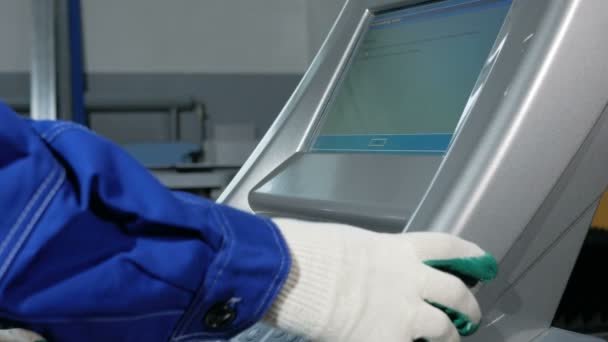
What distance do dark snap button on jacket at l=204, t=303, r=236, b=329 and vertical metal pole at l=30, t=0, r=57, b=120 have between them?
2764 millimetres

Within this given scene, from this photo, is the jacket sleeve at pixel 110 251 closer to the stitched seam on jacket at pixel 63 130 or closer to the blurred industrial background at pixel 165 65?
the stitched seam on jacket at pixel 63 130

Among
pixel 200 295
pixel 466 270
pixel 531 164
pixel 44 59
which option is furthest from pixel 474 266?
pixel 44 59

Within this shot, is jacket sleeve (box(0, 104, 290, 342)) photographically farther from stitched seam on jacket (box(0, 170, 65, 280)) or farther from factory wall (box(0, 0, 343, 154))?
factory wall (box(0, 0, 343, 154))

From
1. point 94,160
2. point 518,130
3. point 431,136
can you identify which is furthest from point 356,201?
point 94,160

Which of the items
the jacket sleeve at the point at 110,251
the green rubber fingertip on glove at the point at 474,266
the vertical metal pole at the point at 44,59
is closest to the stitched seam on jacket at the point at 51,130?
the jacket sleeve at the point at 110,251

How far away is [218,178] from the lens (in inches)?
105

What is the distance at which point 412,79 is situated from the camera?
2.67 ft

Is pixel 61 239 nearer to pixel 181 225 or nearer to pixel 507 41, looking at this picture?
pixel 181 225

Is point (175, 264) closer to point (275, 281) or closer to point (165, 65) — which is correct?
point (275, 281)

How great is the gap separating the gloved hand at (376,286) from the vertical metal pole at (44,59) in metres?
2.76

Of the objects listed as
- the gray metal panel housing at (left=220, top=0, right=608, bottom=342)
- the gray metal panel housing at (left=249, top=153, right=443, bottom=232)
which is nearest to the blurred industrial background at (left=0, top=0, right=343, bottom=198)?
the gray metal panel housing at (left=249, top=153, right=443, bottom=232)

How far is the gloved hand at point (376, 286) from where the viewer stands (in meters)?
0.54

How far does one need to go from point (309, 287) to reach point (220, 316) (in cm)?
7

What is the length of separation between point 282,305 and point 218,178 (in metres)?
2.15
